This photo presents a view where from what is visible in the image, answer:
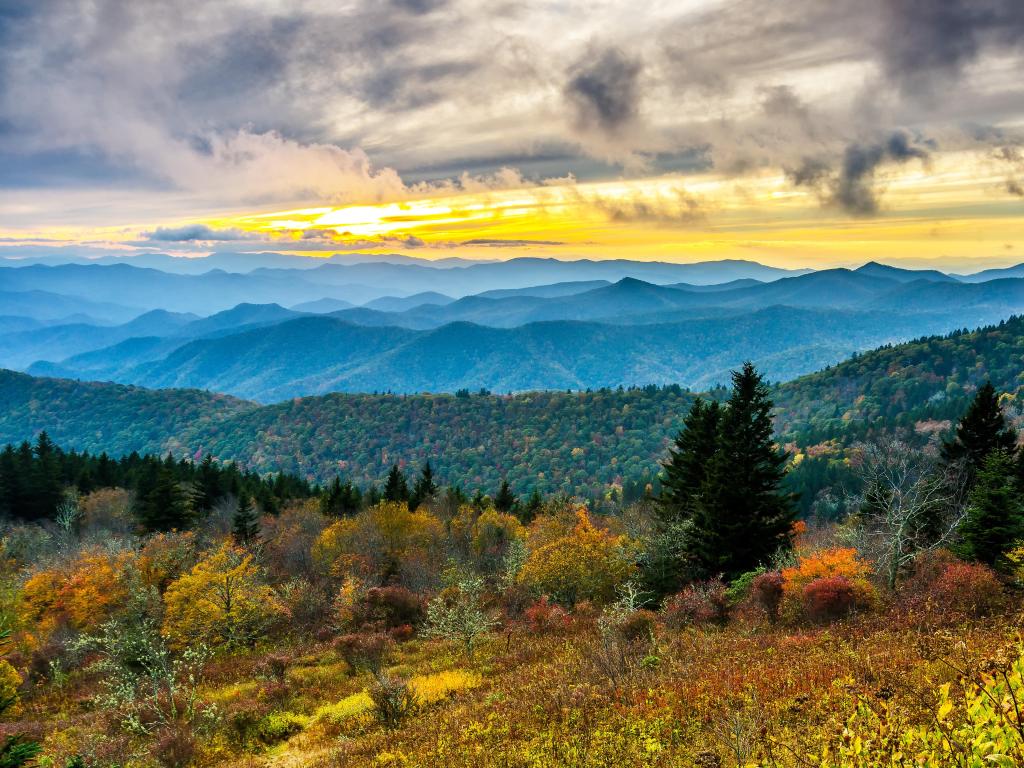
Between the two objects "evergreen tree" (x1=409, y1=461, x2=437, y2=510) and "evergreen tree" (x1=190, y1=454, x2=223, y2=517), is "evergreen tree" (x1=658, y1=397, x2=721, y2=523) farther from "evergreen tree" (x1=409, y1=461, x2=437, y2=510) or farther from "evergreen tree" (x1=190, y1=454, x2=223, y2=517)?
"evergreen tree" (x1=190, y1=454, x2=223, y2=517)

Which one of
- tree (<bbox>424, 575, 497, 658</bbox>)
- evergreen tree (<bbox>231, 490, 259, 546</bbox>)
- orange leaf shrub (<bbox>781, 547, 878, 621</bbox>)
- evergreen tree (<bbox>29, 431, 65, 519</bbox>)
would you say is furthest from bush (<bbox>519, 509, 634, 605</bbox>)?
evergreen tree (<bbox>29, 431, 65, 519</bbox>)

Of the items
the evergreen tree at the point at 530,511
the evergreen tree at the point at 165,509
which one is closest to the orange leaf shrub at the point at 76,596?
the evergreen tree at the point at 165,509

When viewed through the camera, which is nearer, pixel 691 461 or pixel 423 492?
pixel 691 461

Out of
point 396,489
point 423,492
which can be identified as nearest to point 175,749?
point 396,489

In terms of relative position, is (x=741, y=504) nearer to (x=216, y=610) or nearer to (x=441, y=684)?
(x=441, y=684)

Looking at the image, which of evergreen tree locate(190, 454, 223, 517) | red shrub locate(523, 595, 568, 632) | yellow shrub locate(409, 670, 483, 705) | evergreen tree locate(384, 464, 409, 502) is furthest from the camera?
evergreen tree locate(190, 454, 223, 517)

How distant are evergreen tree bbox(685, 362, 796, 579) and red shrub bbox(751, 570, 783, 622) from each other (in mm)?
8269

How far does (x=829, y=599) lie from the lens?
21.8 meters

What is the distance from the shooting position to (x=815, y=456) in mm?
153250

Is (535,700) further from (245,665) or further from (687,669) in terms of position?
(245,665)

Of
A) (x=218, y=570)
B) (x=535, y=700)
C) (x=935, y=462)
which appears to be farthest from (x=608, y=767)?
(x=935, y=462)

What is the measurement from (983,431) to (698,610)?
2771 cm

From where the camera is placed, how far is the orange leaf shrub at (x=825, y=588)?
21.8m

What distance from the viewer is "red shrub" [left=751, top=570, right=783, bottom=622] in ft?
77.5
